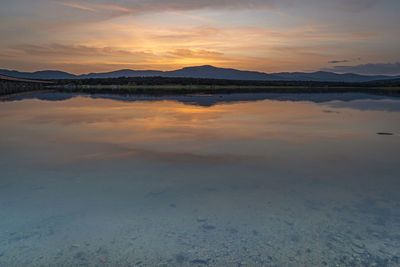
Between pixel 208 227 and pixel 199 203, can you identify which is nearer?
pixel 208 227

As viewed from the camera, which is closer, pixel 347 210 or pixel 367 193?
pixel 347 210

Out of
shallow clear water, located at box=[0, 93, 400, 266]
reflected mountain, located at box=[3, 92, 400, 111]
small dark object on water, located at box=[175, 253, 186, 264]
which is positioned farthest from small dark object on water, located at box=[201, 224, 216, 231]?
reflected mountain, located at box=[3, 92, 400, 111]

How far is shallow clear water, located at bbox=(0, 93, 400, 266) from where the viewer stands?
14.1 feet

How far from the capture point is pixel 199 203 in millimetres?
5965

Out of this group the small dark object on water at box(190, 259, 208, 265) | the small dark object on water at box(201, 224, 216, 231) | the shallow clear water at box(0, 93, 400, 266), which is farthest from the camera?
the small dark object on water at box(201, 224, 216, 231)

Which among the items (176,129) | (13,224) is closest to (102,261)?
(13,224)

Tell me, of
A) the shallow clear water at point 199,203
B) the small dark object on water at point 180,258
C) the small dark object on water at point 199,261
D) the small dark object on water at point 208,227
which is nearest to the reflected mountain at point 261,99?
the shallow clear water at point 199,203

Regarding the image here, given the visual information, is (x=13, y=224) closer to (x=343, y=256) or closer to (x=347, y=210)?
(x=343, y=256)

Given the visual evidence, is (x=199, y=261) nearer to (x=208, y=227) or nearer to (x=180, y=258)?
(x=180, y=258)

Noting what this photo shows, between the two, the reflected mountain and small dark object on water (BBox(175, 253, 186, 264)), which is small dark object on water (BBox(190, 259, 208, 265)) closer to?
Answer: small dark object on water (BBox(175, 253, 186, 264))

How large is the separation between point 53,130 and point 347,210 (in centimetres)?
1288

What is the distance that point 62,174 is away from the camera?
765 centimetres

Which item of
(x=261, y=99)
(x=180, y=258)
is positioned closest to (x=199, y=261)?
(x=180, y=258)

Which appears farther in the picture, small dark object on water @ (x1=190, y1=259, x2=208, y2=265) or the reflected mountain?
the reflected mountain
